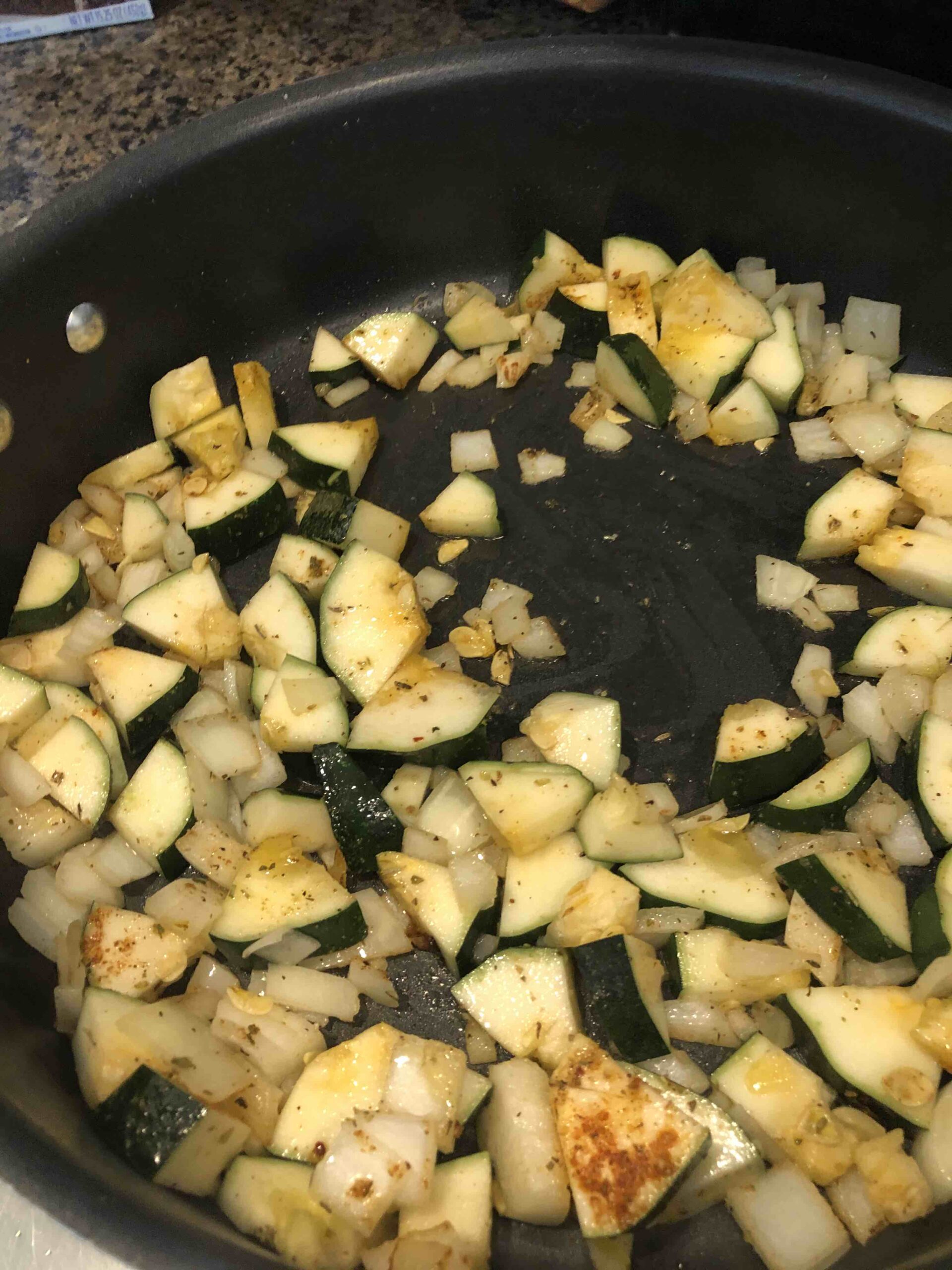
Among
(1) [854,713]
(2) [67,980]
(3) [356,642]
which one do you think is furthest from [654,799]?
(2) [67,980]

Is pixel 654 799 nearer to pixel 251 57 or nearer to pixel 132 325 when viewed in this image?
pixel 132 325

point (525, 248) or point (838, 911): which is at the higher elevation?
point (525, 248)

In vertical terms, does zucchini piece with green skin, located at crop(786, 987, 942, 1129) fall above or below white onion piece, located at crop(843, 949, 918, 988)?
above

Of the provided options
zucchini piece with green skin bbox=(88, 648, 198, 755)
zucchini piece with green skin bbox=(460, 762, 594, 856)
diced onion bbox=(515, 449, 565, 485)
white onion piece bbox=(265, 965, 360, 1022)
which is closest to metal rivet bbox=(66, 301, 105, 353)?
zucchini piece with green skin bbox=(88, 648, 198, 755)

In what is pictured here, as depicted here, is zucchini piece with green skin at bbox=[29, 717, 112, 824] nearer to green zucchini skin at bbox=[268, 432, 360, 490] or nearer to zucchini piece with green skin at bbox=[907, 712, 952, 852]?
green zucchini skin at bbox=[268, 432, 360, 490]

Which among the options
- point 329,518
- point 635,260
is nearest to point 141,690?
point 329,518

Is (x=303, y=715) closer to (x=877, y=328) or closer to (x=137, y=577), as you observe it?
(x=137, y=577)
